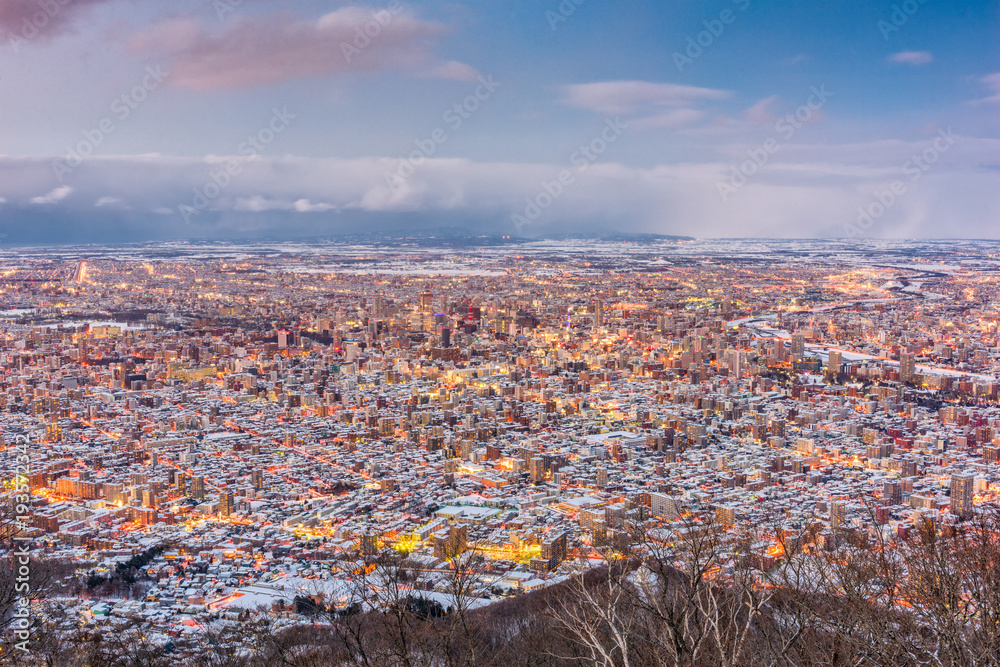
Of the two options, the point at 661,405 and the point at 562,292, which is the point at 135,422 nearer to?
the point at 661,405

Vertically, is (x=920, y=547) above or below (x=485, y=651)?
above

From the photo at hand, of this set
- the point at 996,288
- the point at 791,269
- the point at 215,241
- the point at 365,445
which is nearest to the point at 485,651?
the point at 365,445

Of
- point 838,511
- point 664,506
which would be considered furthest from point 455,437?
point 838,511

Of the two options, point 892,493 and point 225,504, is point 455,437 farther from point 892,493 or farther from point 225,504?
point 892,493

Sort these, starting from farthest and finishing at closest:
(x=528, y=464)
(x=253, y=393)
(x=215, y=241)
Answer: (x=215, y=241) → (x=253, y=393) → (x=528, y=464)

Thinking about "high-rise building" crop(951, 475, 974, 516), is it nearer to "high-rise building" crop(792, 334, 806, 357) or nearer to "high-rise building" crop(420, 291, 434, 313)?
"high-rise building" crop(792, 334, 806, 357)

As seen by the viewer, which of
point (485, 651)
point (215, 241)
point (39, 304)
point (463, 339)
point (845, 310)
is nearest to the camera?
point (485, 651)

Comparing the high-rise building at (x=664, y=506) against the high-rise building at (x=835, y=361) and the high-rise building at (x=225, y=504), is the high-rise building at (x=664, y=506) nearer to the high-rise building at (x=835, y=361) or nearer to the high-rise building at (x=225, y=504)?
the high-rise building at (x=225, y=504)

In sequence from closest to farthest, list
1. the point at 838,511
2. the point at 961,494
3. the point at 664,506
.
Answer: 1. the point at 838,511
2. the point at 664,506
3. the point at 961,494
